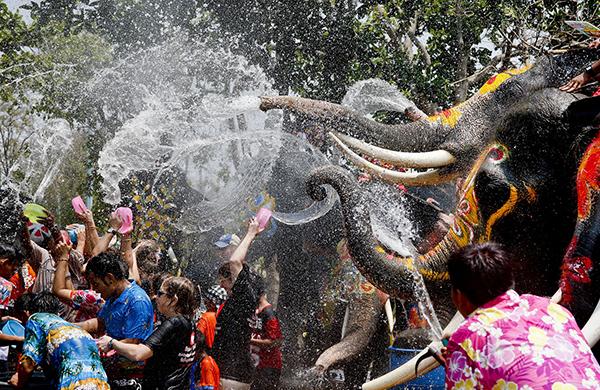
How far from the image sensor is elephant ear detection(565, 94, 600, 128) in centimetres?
407

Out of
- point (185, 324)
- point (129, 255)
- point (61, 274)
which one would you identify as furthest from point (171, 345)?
point (129, 255)

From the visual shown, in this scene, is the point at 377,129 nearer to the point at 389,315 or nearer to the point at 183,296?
the point at 183,296

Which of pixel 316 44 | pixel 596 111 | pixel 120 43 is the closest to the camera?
pixel 596 111

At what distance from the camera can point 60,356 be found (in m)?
4.49

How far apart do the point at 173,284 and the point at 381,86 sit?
5.32 meters

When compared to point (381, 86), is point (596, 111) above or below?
above

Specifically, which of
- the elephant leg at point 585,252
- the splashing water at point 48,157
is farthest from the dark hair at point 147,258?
the splashing water at point 48,157

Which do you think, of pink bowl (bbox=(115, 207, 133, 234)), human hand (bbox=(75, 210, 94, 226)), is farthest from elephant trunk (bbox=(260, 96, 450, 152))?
human hand (bbox=(75, 210, 94, 226))

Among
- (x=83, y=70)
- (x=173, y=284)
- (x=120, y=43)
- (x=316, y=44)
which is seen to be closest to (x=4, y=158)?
(x=83, y=70)

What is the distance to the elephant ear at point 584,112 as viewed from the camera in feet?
13.3

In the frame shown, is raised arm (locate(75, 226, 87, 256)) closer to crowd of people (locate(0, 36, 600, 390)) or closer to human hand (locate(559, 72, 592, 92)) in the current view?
crowd of people (locate(0, 36, 600, 390))

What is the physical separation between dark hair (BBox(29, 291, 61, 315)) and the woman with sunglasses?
572mm

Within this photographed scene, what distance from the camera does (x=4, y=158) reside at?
23562 millimetres

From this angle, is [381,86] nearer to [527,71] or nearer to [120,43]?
[527,71]
